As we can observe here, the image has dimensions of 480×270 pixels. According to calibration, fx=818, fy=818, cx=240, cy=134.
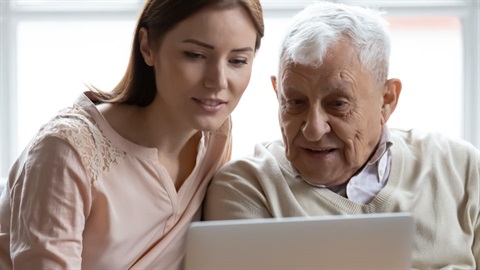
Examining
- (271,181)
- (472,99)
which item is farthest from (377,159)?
(472,99)

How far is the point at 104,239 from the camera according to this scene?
1.95 meters

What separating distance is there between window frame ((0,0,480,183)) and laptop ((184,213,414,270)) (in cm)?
260

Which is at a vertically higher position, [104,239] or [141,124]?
[141,124]

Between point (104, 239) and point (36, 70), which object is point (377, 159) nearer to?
point (104, 239)

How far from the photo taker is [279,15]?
4008 mm

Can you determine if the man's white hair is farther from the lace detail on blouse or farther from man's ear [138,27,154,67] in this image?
the lace detail on blouse

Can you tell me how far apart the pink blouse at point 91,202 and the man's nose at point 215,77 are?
0.86 ft

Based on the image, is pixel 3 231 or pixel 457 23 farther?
pixel 457 23

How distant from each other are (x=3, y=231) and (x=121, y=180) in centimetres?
32

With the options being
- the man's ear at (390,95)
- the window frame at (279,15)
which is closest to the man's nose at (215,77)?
the man's ear at (390,95)

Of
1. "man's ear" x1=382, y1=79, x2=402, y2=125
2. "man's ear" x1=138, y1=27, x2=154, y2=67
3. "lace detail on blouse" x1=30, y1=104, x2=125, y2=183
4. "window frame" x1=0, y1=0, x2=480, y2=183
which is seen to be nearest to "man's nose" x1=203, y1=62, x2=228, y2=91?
"man's ear" x1=138, y1=27, x2=154, y2=67

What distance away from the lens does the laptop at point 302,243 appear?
1426mm

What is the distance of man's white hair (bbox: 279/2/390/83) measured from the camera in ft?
6.68

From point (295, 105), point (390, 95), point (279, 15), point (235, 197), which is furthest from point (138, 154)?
point (279, 15)
